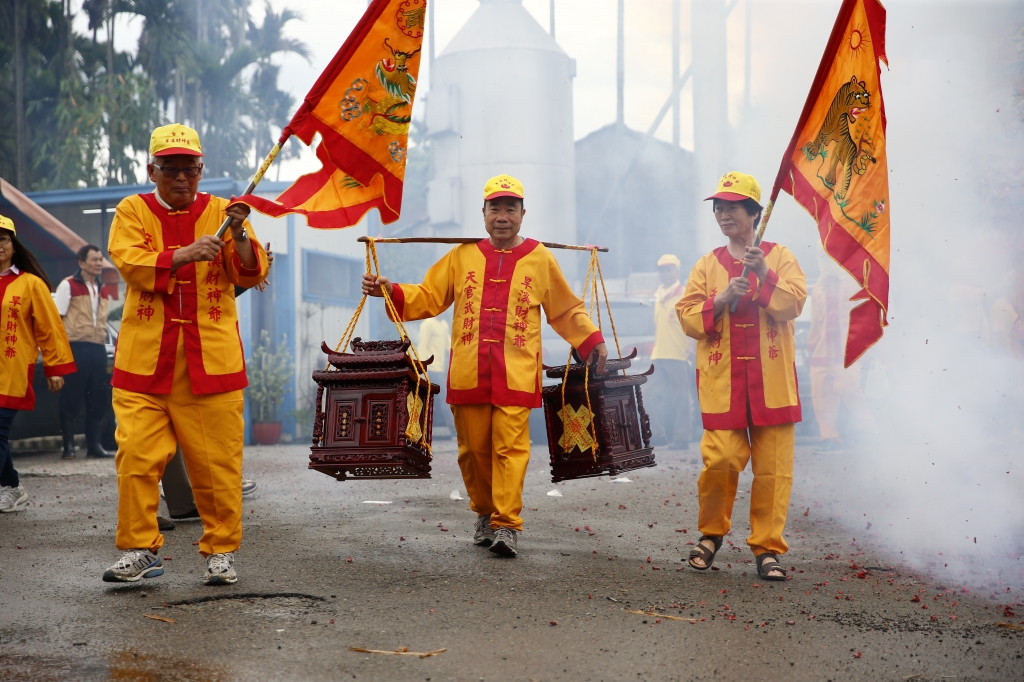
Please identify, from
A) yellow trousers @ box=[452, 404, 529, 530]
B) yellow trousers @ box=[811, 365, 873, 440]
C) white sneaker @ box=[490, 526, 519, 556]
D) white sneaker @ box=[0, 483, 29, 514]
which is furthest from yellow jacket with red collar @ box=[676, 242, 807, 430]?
yellow trousers @ box=[811, 365, 873, 440]

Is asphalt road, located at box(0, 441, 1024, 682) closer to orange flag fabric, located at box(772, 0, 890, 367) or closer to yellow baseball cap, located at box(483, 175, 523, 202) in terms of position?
orange flag fabric, located at box(772, 0, 890, 367)

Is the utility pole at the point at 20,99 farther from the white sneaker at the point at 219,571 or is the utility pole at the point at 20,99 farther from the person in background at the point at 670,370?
the white sneaker at the point at 219,571

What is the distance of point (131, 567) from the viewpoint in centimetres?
430

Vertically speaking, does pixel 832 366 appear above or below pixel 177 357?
below

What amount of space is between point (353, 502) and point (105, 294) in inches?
201

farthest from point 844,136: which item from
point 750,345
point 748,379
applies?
point 748,379

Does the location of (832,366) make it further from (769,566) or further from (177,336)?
(177,336)

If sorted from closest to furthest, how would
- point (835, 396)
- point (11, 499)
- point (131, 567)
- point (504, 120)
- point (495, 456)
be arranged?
point (131, 567)
point (495, 456)
point (11, 499)
point (835, 396)
point (504, 120)

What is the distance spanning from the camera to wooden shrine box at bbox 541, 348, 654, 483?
5574mm

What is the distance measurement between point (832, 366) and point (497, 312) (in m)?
7.96

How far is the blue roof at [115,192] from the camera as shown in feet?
44.7

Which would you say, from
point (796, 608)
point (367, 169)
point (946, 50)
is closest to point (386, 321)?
point (946, 50)

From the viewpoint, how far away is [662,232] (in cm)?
1997

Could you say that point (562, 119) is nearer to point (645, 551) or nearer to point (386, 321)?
point (386, 321)
